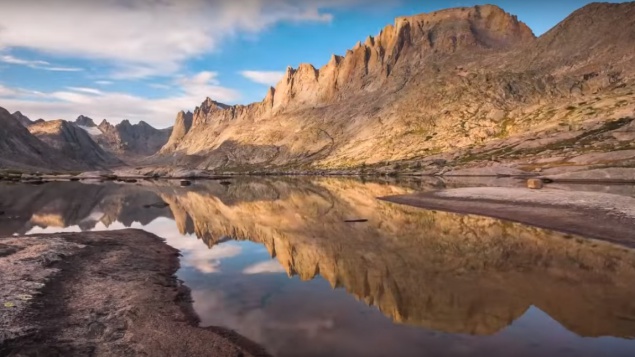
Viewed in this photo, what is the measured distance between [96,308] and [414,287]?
1721cm

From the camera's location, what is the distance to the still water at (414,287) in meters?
17.1

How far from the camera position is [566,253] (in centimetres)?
3067

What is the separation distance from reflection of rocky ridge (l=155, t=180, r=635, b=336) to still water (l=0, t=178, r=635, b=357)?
0.09 m

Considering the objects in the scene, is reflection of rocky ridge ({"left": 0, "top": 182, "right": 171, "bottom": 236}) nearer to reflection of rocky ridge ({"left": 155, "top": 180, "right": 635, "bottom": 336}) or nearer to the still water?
the still water

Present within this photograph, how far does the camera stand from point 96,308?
20531mm

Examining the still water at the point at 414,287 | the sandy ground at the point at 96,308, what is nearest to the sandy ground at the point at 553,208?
the still water at the point at 414,287

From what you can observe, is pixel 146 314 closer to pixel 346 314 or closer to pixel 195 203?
pixel 346 314

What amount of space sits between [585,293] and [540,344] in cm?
779

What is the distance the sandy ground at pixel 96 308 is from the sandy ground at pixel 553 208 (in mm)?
32852

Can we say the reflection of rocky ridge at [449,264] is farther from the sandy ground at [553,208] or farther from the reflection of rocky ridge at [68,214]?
the sandy ground at [553,208]

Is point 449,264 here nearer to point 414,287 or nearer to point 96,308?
point 414,287

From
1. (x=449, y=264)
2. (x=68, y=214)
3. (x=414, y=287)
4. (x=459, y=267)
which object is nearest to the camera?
(x=414, y=287)

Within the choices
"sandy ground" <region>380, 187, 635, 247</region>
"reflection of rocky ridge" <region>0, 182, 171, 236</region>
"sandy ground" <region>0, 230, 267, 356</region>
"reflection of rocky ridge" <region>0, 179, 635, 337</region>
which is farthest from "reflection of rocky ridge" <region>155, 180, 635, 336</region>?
"reflection of rocky ridge" <region>0, 182, 171, 236</region>

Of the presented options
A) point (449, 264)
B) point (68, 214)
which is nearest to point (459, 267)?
point (449, 264)
